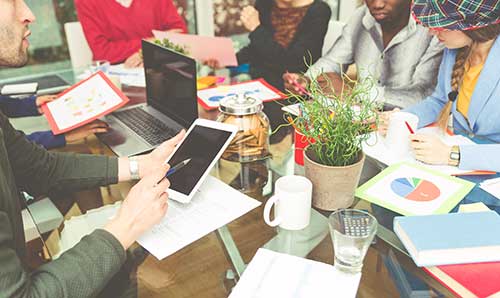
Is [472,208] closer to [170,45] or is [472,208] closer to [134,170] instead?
[134,170]

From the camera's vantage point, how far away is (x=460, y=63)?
1.58 m

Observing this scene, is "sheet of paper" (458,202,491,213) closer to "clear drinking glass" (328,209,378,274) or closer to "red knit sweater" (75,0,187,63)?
"clear drinking glass" (328,209,378,274)

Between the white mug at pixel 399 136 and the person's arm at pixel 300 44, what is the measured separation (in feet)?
3.82

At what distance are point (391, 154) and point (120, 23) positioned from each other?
197 cm

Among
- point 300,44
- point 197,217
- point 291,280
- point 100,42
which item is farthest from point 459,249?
point 100,42

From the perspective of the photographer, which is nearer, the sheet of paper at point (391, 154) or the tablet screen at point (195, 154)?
the tablet screen at point (195, 154)

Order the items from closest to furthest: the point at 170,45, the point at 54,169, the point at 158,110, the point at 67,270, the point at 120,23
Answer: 1. the point at 67,270
2. the point at 54,169
3. the point at 158,110
4. the point at 170,45
5. the point at 120,23

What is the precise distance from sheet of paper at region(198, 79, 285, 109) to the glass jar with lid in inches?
18.2

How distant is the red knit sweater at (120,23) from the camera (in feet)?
7.99

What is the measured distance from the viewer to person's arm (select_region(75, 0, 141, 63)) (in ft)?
7.92

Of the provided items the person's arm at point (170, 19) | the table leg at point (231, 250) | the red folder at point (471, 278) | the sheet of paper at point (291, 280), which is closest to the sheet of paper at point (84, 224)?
the table leg at point (231, 250)

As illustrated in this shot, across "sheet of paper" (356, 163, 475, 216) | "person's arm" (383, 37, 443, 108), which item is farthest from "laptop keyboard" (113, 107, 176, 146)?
"person's arm" (383, 37, 443, 108)

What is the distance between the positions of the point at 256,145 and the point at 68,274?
0.66 m

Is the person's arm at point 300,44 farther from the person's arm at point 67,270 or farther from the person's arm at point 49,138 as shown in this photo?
the person's arm at point 67,270
